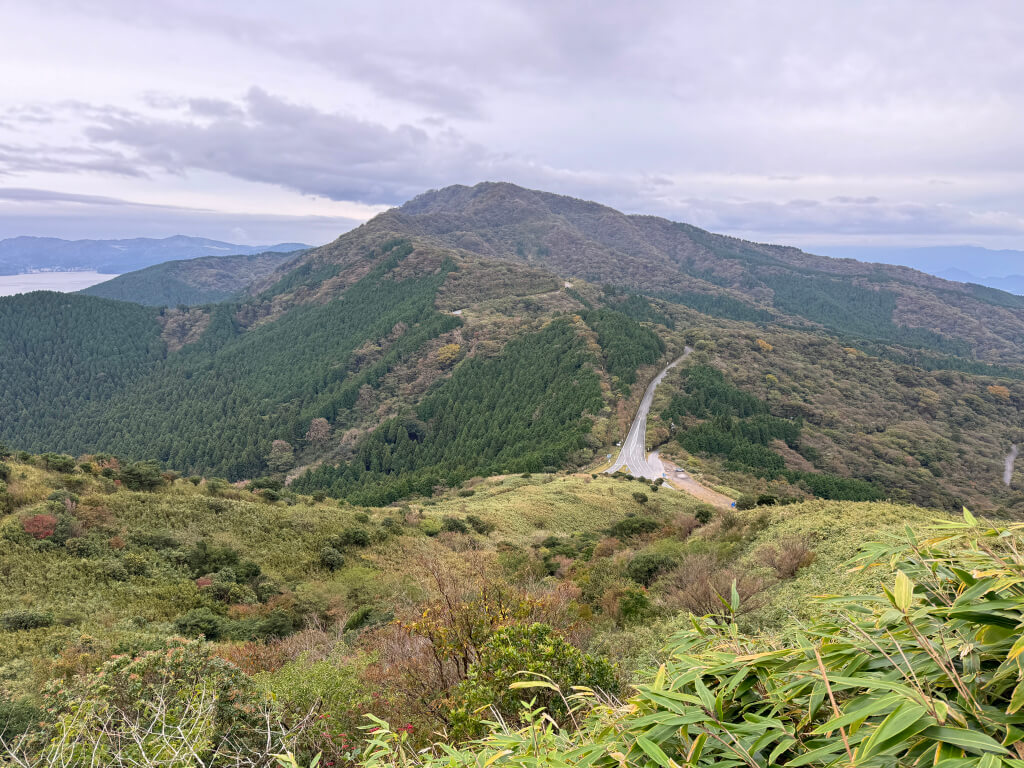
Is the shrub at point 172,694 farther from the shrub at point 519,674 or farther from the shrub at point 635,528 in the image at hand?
the shrub at point 635,528

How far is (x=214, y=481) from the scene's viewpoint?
1123 inches

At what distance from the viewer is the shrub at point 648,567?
637 inches

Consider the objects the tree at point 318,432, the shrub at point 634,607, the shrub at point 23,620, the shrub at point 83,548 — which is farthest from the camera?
the tree at point 318,432

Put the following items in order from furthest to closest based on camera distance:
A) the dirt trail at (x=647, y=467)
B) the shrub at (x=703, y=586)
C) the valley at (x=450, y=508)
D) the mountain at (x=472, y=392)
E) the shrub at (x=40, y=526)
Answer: the mountain at (x=472, y=392) < the dirt trail at (x=647, y=467) < the shrub at (x=40, y=526) < the shrub at (x=703, y=586) < the valley at (x=450, y=508)

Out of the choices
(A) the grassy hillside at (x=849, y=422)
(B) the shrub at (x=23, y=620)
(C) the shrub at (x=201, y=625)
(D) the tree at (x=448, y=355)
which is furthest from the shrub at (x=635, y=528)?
(D) the tree at (x=448, y=355)

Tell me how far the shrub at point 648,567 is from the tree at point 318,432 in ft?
266

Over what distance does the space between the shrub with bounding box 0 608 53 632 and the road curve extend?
4872cm

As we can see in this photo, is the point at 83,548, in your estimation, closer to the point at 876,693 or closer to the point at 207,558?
the point at 207,558

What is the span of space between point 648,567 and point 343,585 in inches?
483

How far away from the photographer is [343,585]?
19.3 meters

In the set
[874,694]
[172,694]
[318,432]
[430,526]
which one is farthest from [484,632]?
[318,432]

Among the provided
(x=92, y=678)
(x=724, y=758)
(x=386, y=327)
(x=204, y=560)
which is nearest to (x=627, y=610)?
(x=92, y=678)

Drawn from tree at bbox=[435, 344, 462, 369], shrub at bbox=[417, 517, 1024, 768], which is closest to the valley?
shrub at bbox=[417, 517, 1024, 768]

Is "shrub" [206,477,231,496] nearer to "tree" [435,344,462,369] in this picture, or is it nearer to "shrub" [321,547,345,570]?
"shrub" [321,547,345,570]
